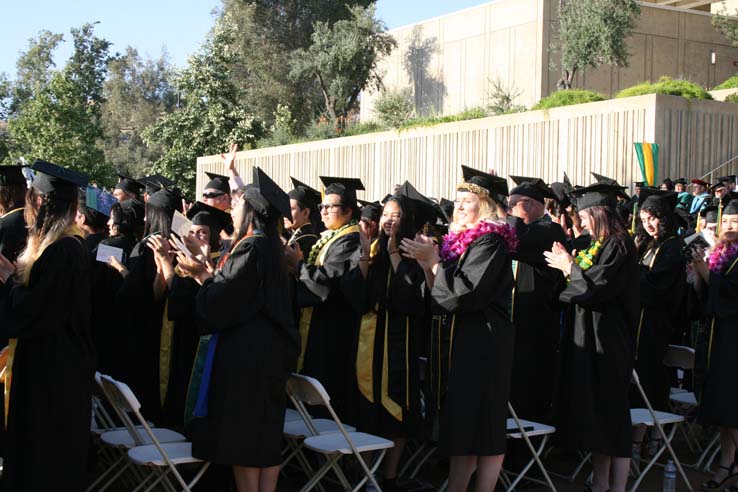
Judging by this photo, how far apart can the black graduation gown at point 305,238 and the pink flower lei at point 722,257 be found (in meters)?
3.04

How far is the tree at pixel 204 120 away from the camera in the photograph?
30109 millimetres

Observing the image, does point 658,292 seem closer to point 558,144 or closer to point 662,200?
point 662,200

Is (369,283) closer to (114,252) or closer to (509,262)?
(509,262)

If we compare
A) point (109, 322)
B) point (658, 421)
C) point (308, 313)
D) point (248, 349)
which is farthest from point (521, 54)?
point (248, 349)

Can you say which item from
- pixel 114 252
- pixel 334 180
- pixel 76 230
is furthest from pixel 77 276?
pixel 334 180

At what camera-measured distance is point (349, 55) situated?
105ft

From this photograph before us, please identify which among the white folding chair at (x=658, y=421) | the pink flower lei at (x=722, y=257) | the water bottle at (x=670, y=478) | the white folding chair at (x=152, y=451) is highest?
the pink flower lei at (x=722, y=257)

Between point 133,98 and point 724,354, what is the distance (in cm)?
5760

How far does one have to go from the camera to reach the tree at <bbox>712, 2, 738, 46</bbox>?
28.4 meters

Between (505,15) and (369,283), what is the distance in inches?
948

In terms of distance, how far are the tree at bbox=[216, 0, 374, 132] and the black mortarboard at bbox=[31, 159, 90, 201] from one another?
35.8m

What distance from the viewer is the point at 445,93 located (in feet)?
102

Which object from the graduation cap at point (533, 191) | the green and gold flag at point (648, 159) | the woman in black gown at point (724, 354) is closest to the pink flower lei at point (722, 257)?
the woman in black gown at point (724, 354)

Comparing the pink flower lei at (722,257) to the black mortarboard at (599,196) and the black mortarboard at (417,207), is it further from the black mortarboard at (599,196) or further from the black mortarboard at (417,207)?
the black mortarboard at (417,207)
